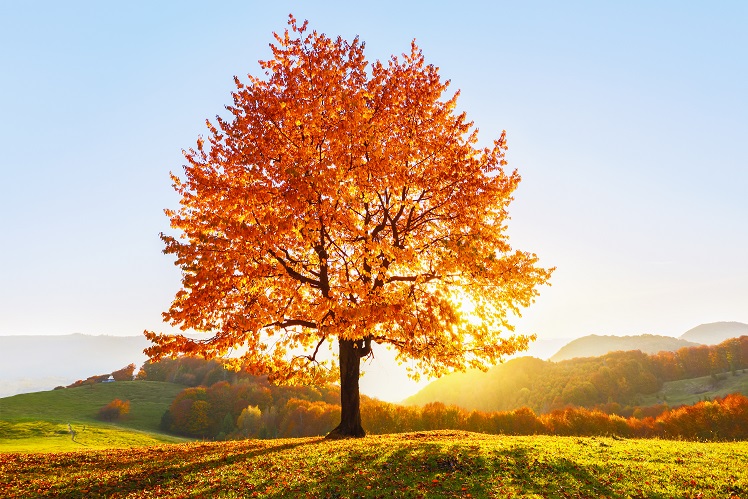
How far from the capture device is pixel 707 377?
163625mm

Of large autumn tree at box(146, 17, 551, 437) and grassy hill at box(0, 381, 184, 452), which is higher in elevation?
large autumn tree at box(146, 17, 551, 437)

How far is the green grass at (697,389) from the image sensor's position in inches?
5748

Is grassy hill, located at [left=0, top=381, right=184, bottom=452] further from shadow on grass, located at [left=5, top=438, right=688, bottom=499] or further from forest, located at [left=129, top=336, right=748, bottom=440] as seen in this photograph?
shadow on grass, located at [left=5, top=438, right=688, bottom=499]

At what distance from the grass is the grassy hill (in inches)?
1171

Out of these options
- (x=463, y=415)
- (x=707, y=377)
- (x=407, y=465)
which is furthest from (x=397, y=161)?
(x=707, y=377)

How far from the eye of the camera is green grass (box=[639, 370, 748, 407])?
146000 millimetres

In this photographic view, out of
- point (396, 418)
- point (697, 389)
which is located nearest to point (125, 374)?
point (396, 418)

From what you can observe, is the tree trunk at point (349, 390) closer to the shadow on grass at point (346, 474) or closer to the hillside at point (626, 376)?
the shadow on grass at point (346, 474)

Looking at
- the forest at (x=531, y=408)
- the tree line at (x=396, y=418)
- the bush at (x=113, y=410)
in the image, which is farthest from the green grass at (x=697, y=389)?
the bush at (x=113, y=410)

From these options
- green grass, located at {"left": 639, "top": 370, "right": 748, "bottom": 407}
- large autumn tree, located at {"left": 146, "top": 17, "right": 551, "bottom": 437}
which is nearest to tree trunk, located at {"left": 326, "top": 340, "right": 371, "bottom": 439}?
large autumn tree, located at {"left": 146, "top": 17, "right": 551, "bottom": 437}

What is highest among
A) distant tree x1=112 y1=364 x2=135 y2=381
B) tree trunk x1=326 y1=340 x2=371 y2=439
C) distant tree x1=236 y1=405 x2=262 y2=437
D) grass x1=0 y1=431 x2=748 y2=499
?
distant tree x1=112 y1=364 x2=135 y2=381

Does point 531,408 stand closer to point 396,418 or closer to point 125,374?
point 396,418

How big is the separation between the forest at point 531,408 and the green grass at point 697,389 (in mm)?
4515

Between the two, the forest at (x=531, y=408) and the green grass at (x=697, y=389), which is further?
the green grass at (x=697, y=389)
